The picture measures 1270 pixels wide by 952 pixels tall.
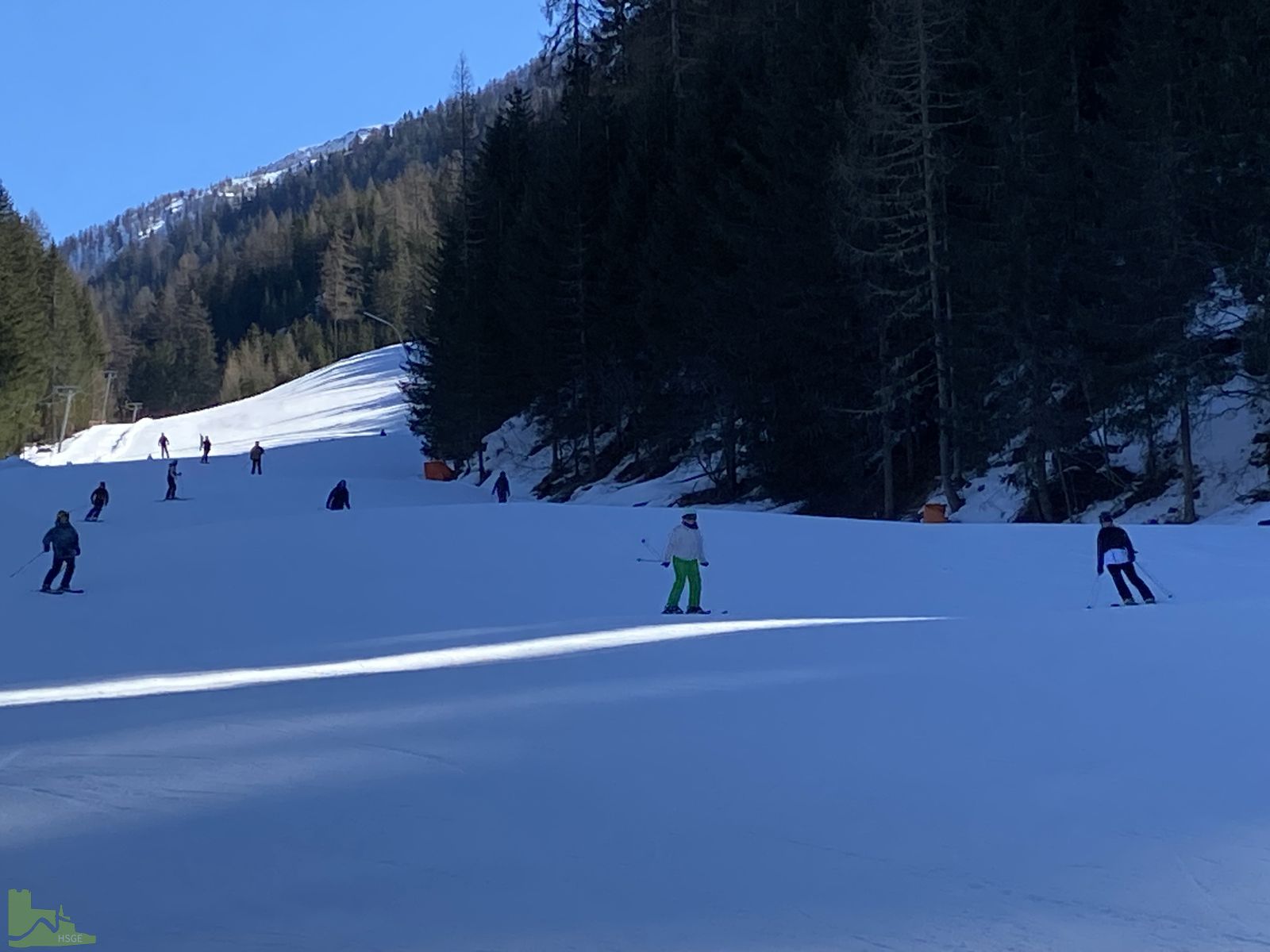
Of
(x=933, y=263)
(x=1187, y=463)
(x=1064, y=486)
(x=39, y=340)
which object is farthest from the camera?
(x=39, y=340)

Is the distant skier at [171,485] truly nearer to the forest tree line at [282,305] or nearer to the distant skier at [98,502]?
the distant skier at [98,502]

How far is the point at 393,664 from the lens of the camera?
38.9ft

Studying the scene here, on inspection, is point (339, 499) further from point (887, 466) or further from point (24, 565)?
point (887, 466)

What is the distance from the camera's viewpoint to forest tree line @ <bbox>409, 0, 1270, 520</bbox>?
83.8 ft

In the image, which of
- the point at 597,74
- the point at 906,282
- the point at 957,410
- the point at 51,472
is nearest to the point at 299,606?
the point at 957,410

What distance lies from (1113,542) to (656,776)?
33.0 feet

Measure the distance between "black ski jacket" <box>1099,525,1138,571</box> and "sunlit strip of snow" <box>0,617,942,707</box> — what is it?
11.9 feet

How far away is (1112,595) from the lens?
1675cm

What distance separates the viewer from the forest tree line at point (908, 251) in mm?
25547

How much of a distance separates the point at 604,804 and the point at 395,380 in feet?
325

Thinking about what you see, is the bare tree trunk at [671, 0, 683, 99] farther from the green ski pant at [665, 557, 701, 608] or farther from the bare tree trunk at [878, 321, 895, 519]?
the green ski pant at [665, 557, 701, 608]

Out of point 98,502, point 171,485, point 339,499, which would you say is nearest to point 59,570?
point 98,502

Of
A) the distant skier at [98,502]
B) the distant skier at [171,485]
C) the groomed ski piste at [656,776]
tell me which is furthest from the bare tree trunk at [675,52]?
the groomed ski piste at [656,776]

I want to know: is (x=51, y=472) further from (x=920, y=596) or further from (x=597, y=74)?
(x=920, y=596)
